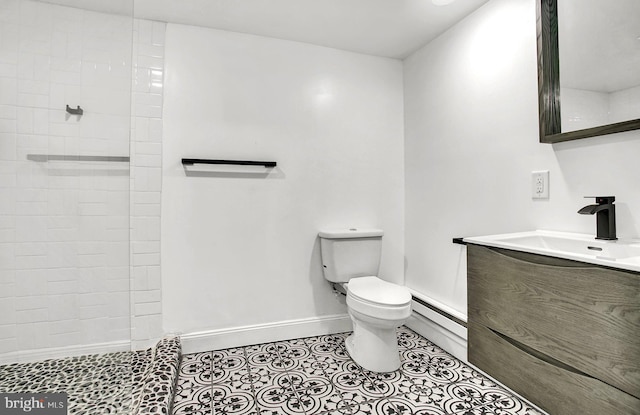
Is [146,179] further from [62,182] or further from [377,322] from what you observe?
[377,322]

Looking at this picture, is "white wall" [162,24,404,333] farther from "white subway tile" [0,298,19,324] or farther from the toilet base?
"white subway tile" [0,298,19,324]

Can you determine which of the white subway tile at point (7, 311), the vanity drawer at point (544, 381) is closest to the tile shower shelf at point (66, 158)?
the white subway tile at point (7, 311)

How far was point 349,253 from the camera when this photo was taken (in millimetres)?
2205

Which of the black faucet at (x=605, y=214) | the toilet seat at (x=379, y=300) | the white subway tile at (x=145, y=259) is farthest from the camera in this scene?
the white subway tile at (x=145, y=259)

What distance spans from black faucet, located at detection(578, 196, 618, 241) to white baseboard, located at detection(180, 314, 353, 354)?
1623mm

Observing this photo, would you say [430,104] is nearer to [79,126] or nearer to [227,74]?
[227,74]

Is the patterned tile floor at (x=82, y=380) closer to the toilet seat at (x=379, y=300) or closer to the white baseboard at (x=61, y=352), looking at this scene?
the white baseboard at (x=61, y=352)

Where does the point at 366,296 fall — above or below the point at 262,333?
above

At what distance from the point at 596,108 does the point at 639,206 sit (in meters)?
0.42

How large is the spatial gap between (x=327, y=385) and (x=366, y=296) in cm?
50

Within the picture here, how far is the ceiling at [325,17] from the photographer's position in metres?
1.84

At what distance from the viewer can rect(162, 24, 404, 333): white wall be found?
6.73 ft

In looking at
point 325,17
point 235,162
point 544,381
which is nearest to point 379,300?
point 544,381

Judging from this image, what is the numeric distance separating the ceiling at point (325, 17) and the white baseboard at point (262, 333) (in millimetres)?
1957
